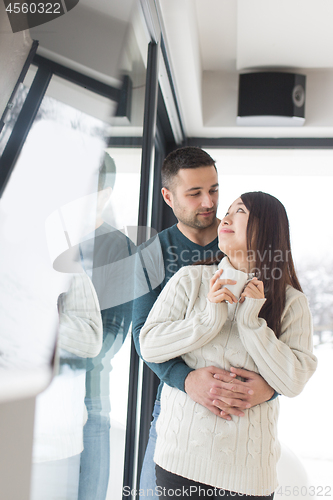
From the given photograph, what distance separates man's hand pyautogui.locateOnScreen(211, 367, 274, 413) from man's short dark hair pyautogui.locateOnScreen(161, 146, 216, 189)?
2.68 ft

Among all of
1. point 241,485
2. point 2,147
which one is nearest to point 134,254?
point 241,485

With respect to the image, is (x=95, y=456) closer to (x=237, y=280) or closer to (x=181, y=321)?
(x=181, y=321)

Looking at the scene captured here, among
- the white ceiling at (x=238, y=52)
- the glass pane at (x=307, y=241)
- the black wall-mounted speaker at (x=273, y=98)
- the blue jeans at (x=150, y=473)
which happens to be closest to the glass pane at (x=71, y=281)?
the blue jeans at (x=150, y=473)

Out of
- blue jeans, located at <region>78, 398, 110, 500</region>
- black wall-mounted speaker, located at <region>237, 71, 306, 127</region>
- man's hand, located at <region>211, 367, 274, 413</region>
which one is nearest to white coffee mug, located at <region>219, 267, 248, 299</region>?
man's hand, located at <region>211, 367, 274, 413</region>

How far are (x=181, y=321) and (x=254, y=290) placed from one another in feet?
0.67

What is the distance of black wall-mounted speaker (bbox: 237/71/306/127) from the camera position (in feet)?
8.68

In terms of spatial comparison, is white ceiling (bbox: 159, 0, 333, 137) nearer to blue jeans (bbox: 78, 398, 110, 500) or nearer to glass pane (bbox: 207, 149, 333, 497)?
glass pane (bbox: 207, 149, 333, 497)

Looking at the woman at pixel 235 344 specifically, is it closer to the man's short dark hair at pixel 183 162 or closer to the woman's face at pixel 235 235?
the woman's face at pixel 235 235

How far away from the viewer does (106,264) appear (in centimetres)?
111

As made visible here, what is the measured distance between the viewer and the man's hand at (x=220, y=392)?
993 mm

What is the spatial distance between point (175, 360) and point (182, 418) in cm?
15

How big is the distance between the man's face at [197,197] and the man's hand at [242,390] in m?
0.65

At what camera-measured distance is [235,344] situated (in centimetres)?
107

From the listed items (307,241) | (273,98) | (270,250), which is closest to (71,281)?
(270,250)
